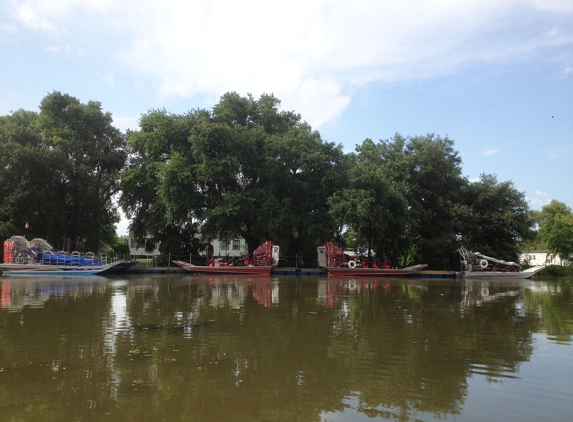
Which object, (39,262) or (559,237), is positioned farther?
(559,237)

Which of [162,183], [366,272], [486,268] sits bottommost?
[366,272]

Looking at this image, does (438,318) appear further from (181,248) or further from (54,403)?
(181,248)

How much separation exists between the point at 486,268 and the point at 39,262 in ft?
108

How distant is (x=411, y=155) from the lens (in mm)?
40062

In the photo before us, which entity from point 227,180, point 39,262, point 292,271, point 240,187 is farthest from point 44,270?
point 292,271

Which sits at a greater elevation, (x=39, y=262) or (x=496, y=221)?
(x=496, y=221)

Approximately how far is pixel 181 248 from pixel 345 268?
597 inches

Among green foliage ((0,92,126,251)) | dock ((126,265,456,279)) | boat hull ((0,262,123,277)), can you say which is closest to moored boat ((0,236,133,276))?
boat hull ((0,262,123,277))

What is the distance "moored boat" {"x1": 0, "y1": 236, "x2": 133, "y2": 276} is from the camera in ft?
94.9

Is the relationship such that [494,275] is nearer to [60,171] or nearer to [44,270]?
[44,270]

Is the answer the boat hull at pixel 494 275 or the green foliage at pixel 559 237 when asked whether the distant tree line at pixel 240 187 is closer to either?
the boat hull at pixel 494 275

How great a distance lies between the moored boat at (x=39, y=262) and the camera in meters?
28.9

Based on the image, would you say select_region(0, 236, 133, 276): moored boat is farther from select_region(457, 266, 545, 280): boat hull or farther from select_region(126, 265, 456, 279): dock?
select_region(457, 266, 545, 280): boat hull

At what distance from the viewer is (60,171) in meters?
35.8
